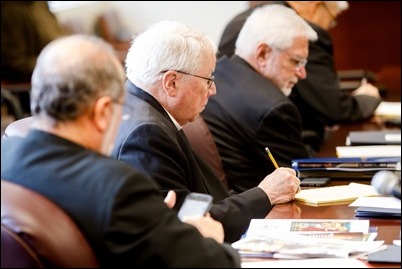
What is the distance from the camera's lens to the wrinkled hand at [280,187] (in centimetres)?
264

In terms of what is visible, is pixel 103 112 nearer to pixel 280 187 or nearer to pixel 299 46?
pixel 280 187

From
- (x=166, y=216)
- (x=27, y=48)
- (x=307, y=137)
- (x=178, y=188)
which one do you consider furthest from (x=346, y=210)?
(x=27, y=48)

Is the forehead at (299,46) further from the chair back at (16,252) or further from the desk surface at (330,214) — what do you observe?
the chair back at (16,252)

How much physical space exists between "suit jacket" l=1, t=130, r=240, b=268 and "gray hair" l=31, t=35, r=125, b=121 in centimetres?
6

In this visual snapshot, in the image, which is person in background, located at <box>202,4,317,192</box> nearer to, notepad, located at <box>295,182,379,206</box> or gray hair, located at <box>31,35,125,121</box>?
notepad, located at <box>295,182,379,206</box>

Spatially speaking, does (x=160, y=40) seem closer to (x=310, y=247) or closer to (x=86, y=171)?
(x=310, y=247)

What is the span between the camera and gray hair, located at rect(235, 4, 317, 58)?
12.0 ft

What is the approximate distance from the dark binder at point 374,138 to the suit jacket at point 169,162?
1.29 metres

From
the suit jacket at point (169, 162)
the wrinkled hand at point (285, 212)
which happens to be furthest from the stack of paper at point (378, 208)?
the suit jacket at point (169, 162)

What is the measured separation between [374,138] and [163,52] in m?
1.47

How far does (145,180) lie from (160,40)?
980 mm

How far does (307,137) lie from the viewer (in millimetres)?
4453

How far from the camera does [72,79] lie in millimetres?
1688

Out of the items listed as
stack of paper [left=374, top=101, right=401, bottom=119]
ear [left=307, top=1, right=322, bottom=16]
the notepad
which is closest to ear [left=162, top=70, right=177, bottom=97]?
the notepad
